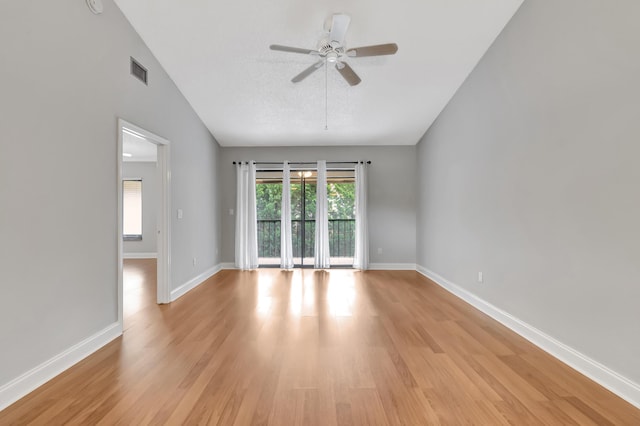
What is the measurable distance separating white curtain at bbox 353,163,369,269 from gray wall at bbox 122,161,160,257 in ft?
17.7

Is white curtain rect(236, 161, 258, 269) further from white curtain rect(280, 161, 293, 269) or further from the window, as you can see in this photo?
the window

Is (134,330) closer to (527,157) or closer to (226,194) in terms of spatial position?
(226,194)

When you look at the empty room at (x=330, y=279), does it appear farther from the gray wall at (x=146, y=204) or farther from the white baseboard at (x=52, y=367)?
the gray wall at (x=146, y=204)

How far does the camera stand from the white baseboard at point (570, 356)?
181 cm

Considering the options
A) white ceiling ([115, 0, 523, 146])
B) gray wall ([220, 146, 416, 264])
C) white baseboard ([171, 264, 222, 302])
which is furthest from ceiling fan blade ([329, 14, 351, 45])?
white baseboard ([171, 264, 222, 302])

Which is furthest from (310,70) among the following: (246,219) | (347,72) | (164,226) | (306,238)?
(306,238)

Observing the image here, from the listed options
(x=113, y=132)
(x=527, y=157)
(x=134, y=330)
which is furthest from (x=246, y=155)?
(x=527, y=157)

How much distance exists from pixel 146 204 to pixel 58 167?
6.23m

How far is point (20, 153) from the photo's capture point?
191 centimetres

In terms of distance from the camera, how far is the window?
7801 mm

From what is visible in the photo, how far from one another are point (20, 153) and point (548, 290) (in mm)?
4050

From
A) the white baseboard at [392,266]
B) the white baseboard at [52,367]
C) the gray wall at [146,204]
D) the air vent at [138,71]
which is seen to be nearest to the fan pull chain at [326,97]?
the air vent at [138,71]

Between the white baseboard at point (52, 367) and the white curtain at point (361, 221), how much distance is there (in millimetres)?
4154

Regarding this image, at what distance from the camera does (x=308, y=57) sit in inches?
140
